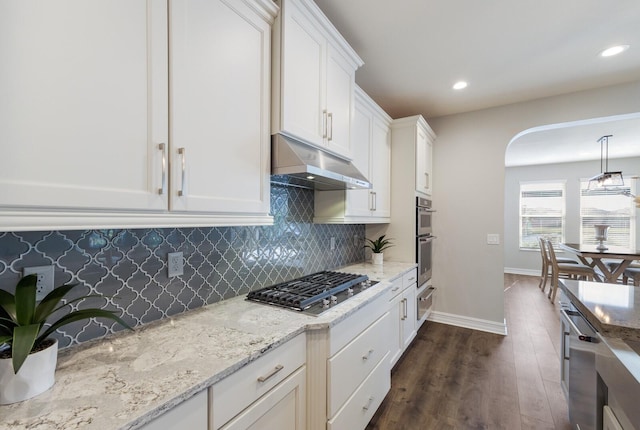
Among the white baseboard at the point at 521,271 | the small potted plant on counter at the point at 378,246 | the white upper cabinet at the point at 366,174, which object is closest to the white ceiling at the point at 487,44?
the white upper cabinet at the point at 366,174

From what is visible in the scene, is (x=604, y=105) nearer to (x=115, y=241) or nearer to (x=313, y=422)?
(x=313, y=422)

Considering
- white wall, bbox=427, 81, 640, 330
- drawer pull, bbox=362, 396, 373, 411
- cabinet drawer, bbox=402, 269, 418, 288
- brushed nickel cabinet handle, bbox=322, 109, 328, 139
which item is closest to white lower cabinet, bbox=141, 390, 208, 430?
drawer pull, bbox=362, 396, 373, 411

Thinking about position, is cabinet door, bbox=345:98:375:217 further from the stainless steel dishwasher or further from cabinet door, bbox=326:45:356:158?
the stainless steel dishwasher

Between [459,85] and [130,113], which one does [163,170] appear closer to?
[130,113]

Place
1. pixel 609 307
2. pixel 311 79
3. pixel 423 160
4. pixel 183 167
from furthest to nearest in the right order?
pixel 423 160, pixel 311 79, pixel 609 307, pixel 183 167

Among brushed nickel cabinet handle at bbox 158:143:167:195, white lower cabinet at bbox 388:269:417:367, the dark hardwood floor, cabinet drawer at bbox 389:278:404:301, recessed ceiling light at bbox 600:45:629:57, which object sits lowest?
the dark hardwood floor

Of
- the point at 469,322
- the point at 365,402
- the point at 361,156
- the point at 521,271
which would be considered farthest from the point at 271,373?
the point at 521,271

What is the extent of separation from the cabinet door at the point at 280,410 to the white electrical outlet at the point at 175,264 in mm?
700

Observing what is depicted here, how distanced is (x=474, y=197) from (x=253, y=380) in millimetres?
3420

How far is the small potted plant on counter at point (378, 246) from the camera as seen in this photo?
2.92 metres

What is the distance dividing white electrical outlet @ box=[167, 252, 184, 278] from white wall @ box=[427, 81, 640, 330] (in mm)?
3249

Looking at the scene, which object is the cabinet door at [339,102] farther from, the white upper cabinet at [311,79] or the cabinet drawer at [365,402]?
the cabinet drawer at [365,402]

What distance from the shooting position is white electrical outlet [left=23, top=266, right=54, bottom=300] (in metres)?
0.93

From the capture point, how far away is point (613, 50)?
2275mm
